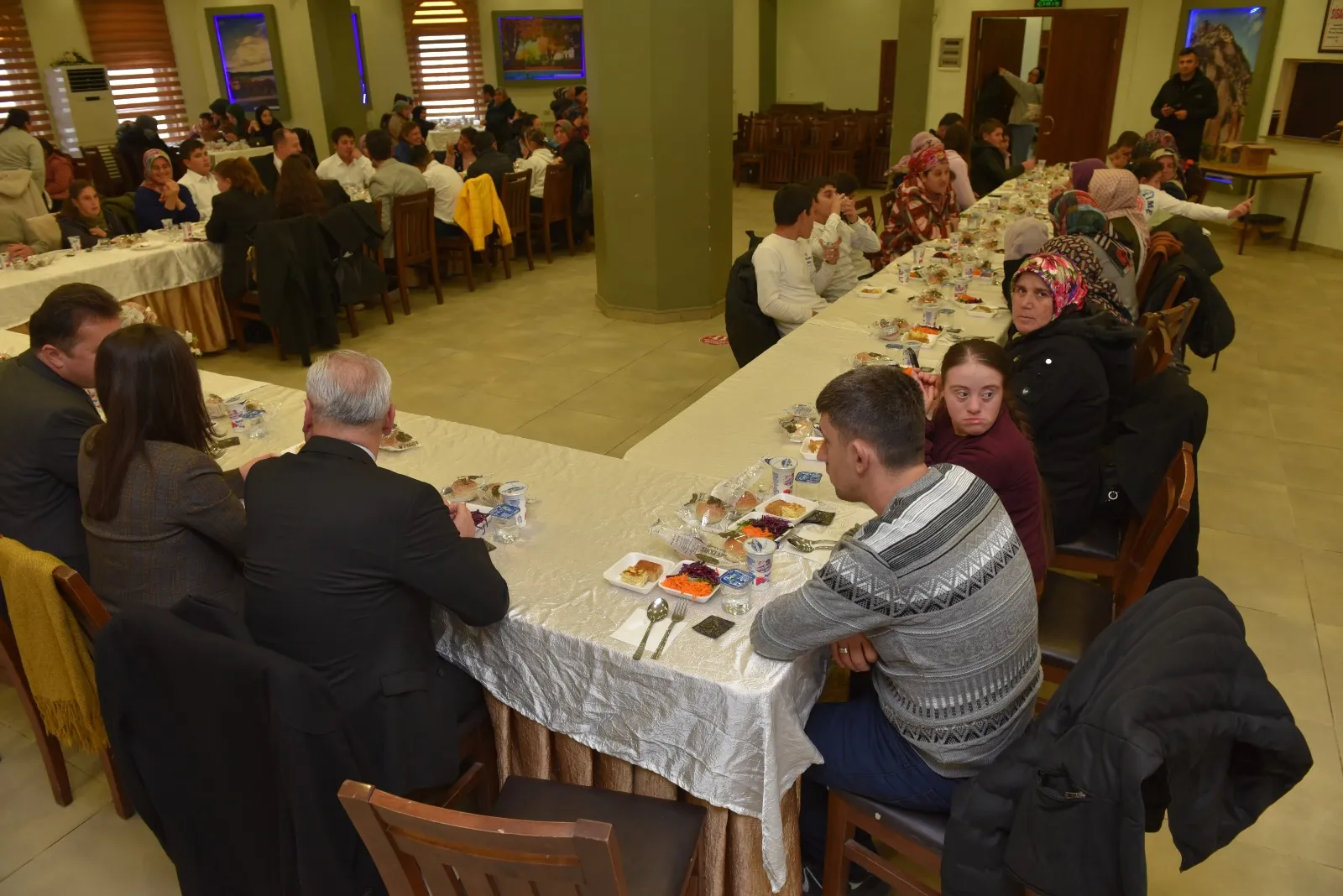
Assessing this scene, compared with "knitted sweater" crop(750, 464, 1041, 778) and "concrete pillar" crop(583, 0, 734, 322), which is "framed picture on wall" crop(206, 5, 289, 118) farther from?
"knitted sweater" crop(750, 464, 1041, 778)

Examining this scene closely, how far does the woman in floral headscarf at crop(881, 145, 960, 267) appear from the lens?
A: 5.80 m

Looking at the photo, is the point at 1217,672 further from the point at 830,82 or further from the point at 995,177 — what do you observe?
the point at 830,82

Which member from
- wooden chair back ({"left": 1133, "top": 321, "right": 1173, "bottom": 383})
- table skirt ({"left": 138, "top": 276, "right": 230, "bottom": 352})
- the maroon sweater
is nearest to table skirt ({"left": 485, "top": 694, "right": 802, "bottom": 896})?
the maroon sweater

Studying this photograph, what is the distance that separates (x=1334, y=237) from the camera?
27.6 ft

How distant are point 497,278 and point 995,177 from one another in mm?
4213

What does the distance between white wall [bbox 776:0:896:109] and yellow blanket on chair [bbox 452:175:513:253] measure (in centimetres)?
855

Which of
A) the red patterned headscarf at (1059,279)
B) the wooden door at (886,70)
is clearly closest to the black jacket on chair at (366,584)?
the red patterned headscarf at (1059,279)

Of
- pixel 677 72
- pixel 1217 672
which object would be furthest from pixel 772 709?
pixel 677 72

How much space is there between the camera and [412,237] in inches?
271

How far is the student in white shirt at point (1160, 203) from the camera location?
5.57 m

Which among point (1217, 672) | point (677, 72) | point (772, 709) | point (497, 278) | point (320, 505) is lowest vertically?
point (497, 278)

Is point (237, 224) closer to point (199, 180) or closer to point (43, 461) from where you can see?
point (199, 180)

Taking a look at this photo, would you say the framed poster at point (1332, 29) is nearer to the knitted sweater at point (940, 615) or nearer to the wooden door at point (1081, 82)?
the wooden door at point (1081, 82)

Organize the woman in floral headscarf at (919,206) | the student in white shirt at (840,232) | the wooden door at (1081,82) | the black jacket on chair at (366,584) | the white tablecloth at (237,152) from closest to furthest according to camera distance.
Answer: the black jacket on chair at (366,584) < the student in white shirt at (840,232) < the woman in floral headscarf at (919,206) < the wooden door at (1081,82) < the white tablecloth at (237,152)
